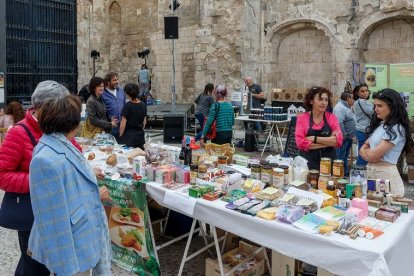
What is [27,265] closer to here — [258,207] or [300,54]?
[258,207]

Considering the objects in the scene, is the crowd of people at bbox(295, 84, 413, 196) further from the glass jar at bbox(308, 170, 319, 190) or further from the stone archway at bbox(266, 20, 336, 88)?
the stone archway at bbox(266, 20, 336, 88)

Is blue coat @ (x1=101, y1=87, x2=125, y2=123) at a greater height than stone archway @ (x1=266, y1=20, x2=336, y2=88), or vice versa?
stone archway @ (x1=266, y1=20, x2=336, y2=88)

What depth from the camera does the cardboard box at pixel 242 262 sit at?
10.9 ft

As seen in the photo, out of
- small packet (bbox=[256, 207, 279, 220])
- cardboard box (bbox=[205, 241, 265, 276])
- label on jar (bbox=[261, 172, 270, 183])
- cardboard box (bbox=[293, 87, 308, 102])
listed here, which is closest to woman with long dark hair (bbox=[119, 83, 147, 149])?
cardboard box (bbox=[205, 241, 265, 276])

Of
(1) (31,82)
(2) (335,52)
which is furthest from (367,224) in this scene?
Answer: (1) (31,82)

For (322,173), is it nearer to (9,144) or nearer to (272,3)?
(9,144)

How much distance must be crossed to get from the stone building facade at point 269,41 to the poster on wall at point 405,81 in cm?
349

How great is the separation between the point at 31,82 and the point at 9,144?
10.8m

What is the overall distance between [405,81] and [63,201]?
7.28 meters

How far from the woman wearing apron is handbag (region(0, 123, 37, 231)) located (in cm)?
264

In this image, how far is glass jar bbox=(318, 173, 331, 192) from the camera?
305cm

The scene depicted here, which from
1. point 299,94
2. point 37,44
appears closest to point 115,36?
point 37,44

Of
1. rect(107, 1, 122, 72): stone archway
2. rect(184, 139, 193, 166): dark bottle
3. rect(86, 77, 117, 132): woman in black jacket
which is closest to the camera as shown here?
rect(184, 139, 193, 166): dark bottle

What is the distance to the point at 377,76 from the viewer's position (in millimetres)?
8195
